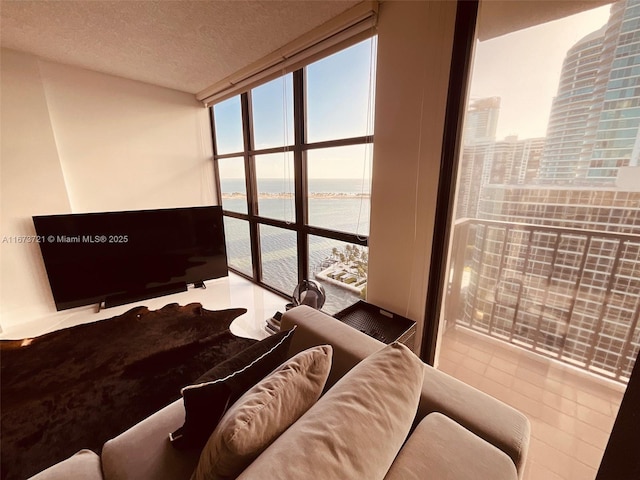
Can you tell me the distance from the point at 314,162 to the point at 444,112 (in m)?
1.13

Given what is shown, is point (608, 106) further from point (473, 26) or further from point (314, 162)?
point (314, 162)

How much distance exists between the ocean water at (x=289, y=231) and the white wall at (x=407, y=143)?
0.26m

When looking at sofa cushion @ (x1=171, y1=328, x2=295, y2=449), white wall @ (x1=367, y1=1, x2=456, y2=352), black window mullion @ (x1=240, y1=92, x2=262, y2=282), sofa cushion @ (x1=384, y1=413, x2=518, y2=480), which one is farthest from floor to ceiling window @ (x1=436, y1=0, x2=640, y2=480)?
black window mullion @ (x1=240, y1=92, x2=262, y2=282)

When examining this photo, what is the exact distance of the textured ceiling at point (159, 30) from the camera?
1.52m

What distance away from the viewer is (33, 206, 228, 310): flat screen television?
226 cm

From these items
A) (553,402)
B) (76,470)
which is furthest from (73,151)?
(553,402)

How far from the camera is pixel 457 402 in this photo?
877mm

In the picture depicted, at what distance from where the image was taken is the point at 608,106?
38.1 inches

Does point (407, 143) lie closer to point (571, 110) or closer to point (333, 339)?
point (571, 110)

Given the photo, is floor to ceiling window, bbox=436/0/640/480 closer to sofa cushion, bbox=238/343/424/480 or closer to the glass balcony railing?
the glass balcony railing

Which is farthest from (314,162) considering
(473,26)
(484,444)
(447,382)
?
(484,444)

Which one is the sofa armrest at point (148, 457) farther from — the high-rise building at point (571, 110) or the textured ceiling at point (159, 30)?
the textured ceiling at point (159, 30)

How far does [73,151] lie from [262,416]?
10.3ft

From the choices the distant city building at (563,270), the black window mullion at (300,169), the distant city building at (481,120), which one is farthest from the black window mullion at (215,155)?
the distant city building at (563,270)
